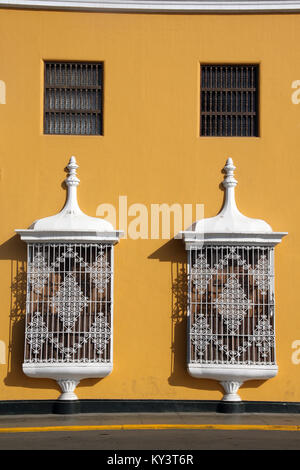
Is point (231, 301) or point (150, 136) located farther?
point (150, 136)

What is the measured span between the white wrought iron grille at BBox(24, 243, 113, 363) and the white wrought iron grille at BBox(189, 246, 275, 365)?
4.40 feet

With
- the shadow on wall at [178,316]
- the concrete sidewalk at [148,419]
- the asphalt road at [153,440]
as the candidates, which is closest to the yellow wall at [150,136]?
the shadow on wall at [178,316]

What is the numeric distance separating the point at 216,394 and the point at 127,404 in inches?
54.1

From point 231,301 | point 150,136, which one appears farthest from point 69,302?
point 150,136

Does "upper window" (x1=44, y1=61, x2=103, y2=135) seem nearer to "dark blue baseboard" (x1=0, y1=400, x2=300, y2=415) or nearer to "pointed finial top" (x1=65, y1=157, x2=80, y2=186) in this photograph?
"pointed finial top" (x1=65, y1=157, x2=80, y2=186)

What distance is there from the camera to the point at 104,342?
32.4ft

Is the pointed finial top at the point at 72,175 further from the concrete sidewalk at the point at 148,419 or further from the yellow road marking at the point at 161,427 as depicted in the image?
the yellow road marking at the point at 161,427

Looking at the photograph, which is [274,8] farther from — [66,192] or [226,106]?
[66,192]

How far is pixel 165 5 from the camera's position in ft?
34.0

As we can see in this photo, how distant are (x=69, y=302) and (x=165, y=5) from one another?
16.1 ft

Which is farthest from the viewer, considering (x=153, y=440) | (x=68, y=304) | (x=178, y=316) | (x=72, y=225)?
(x=178, y=316)

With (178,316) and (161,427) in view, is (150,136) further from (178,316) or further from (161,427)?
(161,427)
